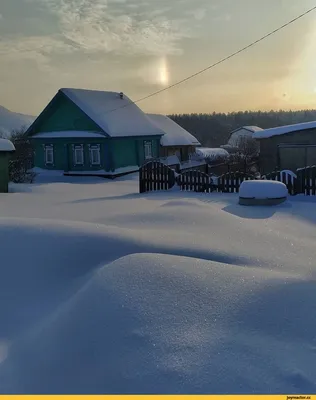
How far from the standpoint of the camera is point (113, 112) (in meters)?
30.2

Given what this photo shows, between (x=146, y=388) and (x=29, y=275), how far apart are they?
241 centimetres

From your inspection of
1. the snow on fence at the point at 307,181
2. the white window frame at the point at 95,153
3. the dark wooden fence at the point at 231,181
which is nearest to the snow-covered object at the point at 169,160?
the white window frame at the point at 95,153

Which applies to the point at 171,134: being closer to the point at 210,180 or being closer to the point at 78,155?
the point at 78,155

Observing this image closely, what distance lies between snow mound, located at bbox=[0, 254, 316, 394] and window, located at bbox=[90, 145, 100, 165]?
964 inches

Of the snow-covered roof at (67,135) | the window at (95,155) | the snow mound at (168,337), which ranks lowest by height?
the snow mound at (168,337)

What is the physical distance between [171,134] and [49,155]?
12.4 meters

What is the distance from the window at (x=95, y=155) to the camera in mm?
28188

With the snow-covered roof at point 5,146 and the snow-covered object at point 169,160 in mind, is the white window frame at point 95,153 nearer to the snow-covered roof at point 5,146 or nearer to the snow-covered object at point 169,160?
the snow-covered object at point 169,160

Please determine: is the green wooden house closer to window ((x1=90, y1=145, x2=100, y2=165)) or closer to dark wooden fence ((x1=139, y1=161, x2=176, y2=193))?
window ((x1=90, y1=145, x2=100, y2=165))

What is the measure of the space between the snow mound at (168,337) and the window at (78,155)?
2516 centimetres

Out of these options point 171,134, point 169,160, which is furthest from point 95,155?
point 171,134

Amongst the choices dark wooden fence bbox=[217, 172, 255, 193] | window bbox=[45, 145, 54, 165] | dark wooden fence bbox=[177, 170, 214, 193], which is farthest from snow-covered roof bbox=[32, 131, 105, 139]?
dark wooden fence bbox=[217, 172, 255, 193]

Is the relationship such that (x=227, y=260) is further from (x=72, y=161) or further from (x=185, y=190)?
(x=72, y=161)

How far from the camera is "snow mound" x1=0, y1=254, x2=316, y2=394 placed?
276 centimetres
